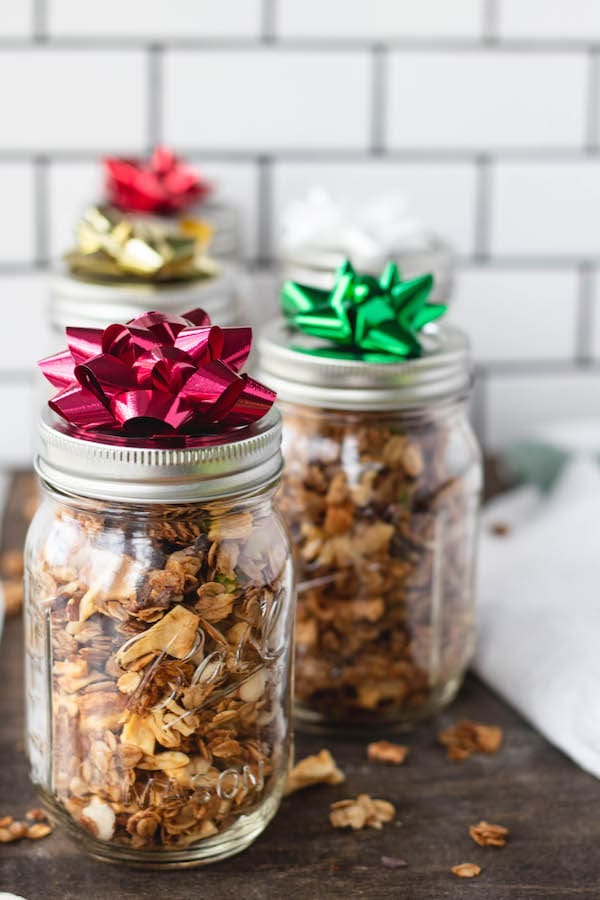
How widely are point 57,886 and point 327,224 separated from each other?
0.58 meters

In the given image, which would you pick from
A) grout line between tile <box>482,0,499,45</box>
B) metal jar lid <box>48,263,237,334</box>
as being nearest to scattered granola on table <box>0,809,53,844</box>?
metal jar lid <box>48,263,237,334</box>

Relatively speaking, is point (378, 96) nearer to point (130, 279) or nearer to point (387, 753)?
point (130, 279)

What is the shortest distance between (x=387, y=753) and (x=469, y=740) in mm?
53

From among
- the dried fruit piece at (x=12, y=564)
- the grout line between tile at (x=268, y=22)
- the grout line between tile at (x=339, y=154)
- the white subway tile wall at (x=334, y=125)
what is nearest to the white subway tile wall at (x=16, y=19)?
the white subway tile wall at (x=334, y=125)

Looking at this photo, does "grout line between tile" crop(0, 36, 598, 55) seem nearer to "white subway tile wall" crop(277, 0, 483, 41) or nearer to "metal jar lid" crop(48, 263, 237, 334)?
"white subway tile wall" crop(277, 0, 483, 41)

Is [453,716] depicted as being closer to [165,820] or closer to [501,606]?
[501,606]

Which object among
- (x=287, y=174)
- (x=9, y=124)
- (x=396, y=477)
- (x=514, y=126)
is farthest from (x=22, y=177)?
(x=396, y=477)

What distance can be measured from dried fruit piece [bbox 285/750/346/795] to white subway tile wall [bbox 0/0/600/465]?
568mm

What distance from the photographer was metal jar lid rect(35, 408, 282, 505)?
0.54 metres

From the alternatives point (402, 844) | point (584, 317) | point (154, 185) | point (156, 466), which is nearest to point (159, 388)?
point (156, 466)

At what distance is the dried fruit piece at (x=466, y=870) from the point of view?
0.59 m

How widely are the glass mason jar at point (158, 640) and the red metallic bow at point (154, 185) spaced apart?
0.51m

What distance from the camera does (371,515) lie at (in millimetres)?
697

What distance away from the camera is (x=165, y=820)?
1.90 feet
